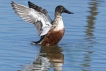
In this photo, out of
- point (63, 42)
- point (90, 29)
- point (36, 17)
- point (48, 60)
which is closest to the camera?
point (48, 60)

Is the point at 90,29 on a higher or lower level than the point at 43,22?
lower

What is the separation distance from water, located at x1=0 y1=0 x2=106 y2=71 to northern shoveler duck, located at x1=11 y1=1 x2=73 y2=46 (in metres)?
0.23

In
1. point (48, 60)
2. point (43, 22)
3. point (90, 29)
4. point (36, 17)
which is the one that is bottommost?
point (48, 60)

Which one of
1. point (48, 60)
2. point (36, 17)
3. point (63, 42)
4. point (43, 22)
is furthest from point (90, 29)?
point (48, 60)

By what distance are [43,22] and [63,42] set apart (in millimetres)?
677

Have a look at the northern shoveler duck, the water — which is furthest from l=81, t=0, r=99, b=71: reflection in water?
the northern shoveler duck

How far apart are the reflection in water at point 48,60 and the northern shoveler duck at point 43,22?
0.21 m

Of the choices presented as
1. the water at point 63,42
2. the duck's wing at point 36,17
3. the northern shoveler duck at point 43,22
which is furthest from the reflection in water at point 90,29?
the duck's wing at point 36,17

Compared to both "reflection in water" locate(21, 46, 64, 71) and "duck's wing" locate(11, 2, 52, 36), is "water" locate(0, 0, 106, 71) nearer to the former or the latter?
"reflection in water" locate(21, 46, 64, 71)

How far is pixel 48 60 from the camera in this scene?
1091cm

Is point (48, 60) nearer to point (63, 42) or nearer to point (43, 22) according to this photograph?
point (43, 22)

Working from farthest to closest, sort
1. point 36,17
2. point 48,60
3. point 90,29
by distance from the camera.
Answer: point 90,29, point 36,17, point 48,60

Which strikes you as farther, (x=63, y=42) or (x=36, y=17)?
(x=63, y=42)

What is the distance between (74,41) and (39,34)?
29.9 inches
